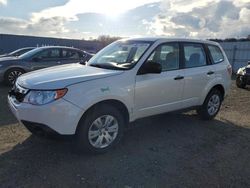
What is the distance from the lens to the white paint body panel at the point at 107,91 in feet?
12.9

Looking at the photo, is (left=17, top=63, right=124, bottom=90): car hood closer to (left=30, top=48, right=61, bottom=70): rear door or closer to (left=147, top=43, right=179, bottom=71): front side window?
(left=147, top=43, right=179, bottom=71): front side window

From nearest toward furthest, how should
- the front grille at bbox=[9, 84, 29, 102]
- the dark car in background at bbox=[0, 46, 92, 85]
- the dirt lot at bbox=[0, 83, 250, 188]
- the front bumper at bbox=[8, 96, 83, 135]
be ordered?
the dirt lot at bbox=[0, 83, 250, 188] → the front bumper at bbox=[8, 96, 83, 135] → the front grille at bbox=[9, 84, 29, 102] → the dark car in background at bbox=[0, 46, 92, 85]

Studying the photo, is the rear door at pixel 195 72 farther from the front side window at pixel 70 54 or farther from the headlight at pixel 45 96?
the front side window at pixel 70 54

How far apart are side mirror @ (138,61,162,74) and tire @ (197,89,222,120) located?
6.81 ft

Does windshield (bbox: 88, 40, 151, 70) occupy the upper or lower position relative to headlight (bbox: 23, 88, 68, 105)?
upper

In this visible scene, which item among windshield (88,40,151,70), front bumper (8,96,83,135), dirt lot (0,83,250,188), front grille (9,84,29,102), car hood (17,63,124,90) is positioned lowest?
dirt lot (0,83,250,188)

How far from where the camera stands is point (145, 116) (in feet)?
16.5

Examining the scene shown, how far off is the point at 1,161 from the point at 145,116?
236cm

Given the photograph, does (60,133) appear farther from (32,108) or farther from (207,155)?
(207,155)

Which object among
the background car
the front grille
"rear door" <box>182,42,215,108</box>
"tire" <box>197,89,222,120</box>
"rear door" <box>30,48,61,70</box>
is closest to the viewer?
the front grille

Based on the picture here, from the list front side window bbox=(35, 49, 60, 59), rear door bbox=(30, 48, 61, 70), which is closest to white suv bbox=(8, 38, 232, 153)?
rear door bbox=(30, 48, 61, 70)

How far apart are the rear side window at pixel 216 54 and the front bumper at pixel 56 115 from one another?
369 cm

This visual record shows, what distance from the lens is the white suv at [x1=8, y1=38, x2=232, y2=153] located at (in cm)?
395

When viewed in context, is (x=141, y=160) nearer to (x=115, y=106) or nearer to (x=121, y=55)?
(x=115, y=106)
